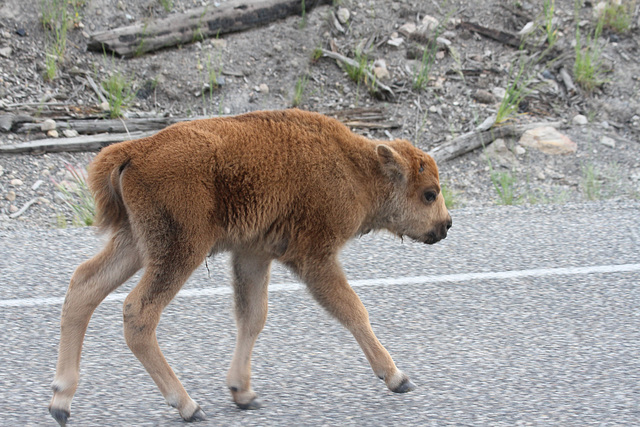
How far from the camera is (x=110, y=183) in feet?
12.4

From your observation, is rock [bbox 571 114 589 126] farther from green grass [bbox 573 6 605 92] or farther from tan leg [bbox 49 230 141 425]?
tan leg [bbox 49 230 141 425]

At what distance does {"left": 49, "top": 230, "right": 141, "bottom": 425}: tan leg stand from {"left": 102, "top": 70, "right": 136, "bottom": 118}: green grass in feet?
18.0

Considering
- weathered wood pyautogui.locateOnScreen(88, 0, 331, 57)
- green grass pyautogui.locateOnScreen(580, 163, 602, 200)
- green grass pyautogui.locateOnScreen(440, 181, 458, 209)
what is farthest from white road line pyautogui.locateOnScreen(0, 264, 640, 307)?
weathered wood pyautogui.locateOnScreen(88, 0, 331, 57)

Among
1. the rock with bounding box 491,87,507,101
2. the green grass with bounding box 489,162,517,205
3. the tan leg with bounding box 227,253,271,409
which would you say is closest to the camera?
the tan leg with bounding box 227,253,271,409

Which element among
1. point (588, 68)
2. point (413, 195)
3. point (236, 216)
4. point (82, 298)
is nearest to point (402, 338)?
point (413, 195)

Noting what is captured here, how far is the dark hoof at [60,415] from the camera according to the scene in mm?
3588

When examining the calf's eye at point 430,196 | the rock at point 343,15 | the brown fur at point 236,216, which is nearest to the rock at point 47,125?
the rock at point 343,15

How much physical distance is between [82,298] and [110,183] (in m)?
0.63

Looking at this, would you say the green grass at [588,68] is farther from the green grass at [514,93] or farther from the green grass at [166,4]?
the green grass at [166,4]

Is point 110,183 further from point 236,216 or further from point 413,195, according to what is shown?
point 413,195

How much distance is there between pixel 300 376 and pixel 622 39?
9.36 meters

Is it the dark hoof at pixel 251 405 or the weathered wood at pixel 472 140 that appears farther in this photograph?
the weathered wood at pixel 472 140

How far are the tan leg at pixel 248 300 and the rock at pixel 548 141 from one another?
6.31 meters

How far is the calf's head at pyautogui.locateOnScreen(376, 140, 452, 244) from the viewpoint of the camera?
455cm
